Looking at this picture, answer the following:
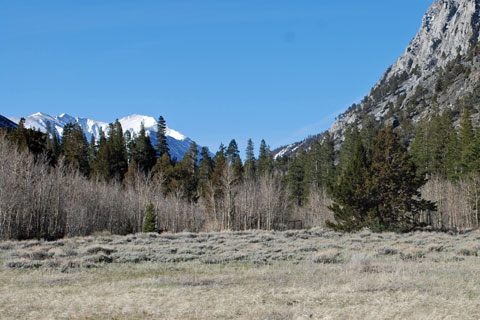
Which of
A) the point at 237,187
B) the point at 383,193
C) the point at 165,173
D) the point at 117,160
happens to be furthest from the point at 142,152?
the point at 383,193

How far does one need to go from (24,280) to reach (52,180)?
3121cm

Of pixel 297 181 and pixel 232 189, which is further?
pixel 297 181

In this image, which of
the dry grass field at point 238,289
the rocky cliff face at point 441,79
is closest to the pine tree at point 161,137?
the dry grass field at point 238,289

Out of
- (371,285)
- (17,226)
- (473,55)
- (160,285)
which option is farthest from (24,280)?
(473,55)

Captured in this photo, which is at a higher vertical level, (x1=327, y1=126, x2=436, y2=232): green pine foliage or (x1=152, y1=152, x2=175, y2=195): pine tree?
(x1=152, y1=152, x2=175, y2=195): pine tree

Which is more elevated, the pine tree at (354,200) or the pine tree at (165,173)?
the pine tree at (165,173)

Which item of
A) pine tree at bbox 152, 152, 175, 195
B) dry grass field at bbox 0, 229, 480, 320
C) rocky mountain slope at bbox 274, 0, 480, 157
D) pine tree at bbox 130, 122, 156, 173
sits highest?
rocky mountain slope at bbox 274, 0, 480, 157

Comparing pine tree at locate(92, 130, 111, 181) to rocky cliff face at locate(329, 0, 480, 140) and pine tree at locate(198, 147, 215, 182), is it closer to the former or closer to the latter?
pine tree at locate(198, 147, 215, 182)

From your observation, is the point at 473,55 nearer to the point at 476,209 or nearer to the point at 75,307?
the point at 476,209

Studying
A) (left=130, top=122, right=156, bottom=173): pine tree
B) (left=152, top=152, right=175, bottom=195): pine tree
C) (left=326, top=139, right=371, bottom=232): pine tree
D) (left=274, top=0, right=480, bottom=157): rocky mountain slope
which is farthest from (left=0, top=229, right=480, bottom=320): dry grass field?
(left=274, top=0, right=480, bottom=157): rocky mountain slope

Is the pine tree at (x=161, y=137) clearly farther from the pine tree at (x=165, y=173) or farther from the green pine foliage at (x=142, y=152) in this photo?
the pine tree at (x=165, y=173)

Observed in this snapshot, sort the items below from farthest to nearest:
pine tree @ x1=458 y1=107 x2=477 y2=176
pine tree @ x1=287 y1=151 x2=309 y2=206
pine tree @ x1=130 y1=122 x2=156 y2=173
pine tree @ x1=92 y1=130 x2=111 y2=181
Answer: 1. pine tree @ x1=287 y1=151 x2=309 y2=206
2. pine tree @ x1=130 y1=122 x2=156 y2=173
3. pine tree @ x1=92 y1=130 x2=111 y2=181
4. pine tree @ x1=458 y1=107 x2=477 y2=176

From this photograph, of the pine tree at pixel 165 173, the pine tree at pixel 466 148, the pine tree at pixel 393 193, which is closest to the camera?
the pine tree at pixel 393 193

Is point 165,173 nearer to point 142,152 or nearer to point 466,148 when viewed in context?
point 142,152
